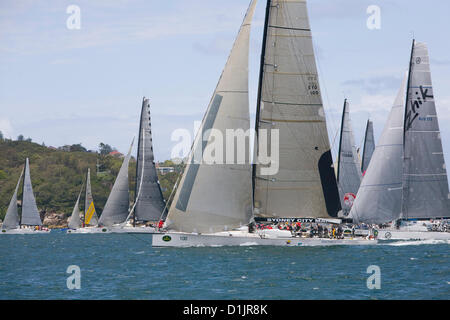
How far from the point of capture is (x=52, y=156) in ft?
575

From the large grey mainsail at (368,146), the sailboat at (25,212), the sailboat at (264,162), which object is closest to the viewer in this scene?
the sailboat at (264,162)

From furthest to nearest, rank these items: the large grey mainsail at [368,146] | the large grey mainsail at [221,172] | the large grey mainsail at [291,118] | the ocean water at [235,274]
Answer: the large grey mainsail at [368,146], the large grey mainsail at [291,118], the large grey mainsail at [221,172], the ocean water at [235,274]

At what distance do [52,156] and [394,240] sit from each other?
129588 millimetres

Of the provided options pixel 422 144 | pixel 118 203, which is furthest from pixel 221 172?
pixel 118 203

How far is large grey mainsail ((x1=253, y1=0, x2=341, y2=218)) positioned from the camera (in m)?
41.3

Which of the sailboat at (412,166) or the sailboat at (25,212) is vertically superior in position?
the sailboat at (412,166)

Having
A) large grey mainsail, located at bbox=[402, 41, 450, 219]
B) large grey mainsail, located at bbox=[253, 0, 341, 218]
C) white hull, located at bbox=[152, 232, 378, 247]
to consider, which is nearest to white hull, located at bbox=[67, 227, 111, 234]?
large grey mainsail, located at bbox=[402, 41, 450, 219]

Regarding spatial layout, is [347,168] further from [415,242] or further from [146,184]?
[146,184]

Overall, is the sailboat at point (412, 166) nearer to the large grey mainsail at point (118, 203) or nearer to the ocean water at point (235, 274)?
the ocean water at point (235, 274)

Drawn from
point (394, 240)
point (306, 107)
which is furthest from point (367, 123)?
point (306, 107)

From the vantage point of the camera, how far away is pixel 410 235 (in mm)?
58281

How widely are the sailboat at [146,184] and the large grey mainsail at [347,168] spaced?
837 inches

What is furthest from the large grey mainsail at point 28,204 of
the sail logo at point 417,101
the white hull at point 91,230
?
the sail logo at point 417,101

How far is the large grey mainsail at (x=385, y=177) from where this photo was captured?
5728 centimetres
